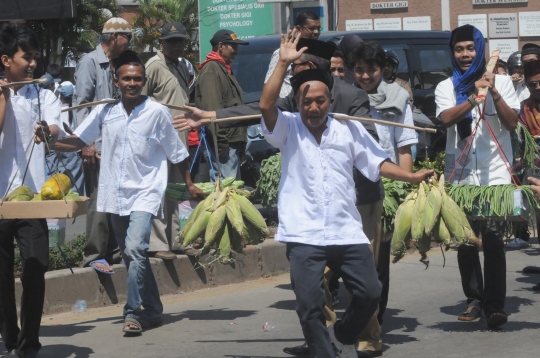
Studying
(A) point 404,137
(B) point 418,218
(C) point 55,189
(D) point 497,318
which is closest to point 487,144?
(A) point 404,137

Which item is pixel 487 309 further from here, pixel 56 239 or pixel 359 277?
pixel 56 239

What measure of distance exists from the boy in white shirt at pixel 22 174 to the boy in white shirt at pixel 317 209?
170cm

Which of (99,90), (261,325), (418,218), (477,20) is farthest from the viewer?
(477,20)

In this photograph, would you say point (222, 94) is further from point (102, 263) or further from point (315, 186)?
point (315, 186)

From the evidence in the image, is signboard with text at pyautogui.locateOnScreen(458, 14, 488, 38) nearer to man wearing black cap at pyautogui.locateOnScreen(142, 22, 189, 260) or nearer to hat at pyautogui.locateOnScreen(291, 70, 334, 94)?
man wearing black cap at pyautogui.locateOnScreen(142, 22, 189, 260)

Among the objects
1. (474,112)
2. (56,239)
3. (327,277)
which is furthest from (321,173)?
(56,239)

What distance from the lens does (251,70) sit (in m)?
12.4

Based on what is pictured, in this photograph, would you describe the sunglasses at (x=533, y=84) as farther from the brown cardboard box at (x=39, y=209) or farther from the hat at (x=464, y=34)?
the brown cardboard box at (x=39, y=209)

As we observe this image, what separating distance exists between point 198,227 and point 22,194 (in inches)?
45.3

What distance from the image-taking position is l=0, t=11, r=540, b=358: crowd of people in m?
5.20

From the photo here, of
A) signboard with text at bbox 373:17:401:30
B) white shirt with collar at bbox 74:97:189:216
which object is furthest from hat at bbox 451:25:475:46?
signboard with text at bbox 373:17:401:30

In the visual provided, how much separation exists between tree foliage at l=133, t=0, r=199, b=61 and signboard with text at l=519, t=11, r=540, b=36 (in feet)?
33.7

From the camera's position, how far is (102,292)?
8.00 metres

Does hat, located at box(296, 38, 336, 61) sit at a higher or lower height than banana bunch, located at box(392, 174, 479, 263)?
higher
